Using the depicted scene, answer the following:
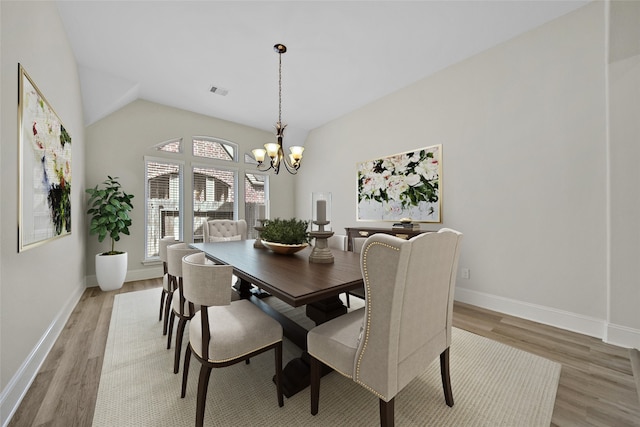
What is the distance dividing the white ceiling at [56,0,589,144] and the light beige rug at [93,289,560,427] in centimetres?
306

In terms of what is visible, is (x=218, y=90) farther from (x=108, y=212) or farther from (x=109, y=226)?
(x=109, y=226)

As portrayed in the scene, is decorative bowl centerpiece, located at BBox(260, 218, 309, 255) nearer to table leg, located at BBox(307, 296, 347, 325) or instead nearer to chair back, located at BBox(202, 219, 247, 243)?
table leg, located at BBox(307, 296, 347, 325)

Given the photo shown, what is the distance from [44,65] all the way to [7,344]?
2.08 m

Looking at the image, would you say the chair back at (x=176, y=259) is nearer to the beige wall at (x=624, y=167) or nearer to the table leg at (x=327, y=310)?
A: the table leg at (x=327, y=310)

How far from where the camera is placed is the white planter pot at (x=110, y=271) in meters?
3.37

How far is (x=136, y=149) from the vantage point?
4016 mm

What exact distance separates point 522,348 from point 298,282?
2.05 meters

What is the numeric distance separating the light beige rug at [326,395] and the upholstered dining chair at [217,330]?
15 centimetres

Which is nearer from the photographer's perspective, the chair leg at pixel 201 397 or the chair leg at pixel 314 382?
the chair leg at pixel 201 397

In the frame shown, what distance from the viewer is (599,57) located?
7.13ft

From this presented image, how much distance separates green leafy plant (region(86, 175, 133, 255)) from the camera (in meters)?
3.38

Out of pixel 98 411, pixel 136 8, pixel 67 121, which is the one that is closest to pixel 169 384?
pixel 98 411

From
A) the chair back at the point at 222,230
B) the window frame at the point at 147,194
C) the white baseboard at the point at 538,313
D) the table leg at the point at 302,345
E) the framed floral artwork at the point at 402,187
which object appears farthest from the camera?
the window frame at the point at 147,194

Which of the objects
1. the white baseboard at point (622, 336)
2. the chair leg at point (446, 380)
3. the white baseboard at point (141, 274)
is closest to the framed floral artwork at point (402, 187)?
the white baseboard at point (622, 336)
